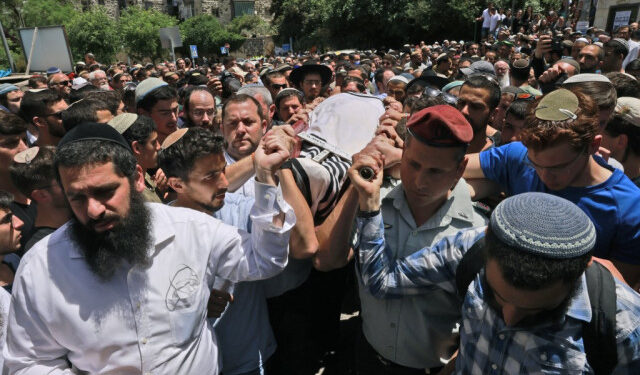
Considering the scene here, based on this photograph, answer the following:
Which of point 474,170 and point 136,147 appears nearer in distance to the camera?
point 474,170

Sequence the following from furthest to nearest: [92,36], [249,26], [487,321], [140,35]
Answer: [249,26] → [140,35] → [92,36] → [487,321]

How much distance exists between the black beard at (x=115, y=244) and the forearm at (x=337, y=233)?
2.58 feet

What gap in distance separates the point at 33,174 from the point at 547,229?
3055 millimetres

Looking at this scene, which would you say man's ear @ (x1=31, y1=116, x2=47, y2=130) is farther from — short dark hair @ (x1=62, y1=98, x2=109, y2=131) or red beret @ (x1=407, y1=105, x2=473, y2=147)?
red beret @ (x1=407, y1=105, x2=473, y2=147)

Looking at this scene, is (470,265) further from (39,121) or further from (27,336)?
(39,121)

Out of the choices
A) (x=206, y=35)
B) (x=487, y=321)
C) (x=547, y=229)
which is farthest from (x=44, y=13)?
(x=547, y=229)

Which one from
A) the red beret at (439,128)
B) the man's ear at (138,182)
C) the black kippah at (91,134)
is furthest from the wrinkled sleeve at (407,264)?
the black kippah at (91,134)

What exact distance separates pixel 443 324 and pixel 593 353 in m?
0.66

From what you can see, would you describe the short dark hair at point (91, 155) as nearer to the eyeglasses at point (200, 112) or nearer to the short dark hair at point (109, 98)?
the eyeglasses at point (200, 112)

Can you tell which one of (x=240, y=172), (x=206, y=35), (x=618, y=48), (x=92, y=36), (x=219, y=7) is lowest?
(x=240, y=172)

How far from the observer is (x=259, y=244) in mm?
1722

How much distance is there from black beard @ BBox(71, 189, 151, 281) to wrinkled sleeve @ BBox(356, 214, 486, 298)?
0.92 metres

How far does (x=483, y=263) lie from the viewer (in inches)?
58.1

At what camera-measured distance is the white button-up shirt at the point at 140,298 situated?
152cm
